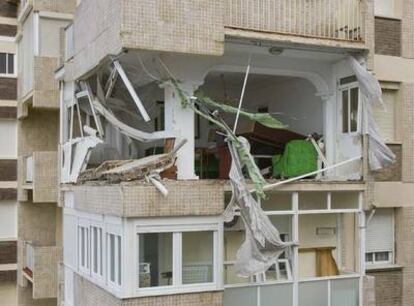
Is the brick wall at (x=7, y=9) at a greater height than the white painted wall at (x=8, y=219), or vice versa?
the brick wall at (x=7, y=9)

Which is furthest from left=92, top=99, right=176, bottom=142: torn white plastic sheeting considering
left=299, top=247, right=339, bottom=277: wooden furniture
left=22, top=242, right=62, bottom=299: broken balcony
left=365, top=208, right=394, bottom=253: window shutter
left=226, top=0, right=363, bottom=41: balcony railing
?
left=365, top=208, right=394, bottom=253: window shutter

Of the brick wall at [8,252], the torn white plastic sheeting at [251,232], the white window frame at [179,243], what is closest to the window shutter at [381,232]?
the torn white plastic sheeting at [251,232]

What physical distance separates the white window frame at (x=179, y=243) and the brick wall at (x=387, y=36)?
5616 mm

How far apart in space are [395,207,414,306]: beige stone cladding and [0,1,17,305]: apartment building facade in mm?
11489

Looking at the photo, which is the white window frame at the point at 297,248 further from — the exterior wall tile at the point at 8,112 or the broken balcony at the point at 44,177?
the exterior wall tile at the point at 8,112

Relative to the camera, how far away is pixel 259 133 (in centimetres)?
1288

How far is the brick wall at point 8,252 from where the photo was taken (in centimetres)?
1934

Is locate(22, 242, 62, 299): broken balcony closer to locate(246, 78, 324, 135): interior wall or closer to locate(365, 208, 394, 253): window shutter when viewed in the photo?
locate(246, 78, 324, 135): interior wall

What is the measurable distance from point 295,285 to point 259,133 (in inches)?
127

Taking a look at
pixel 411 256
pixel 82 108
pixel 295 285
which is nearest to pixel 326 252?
pixel 295 285

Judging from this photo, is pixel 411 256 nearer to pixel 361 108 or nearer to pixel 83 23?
pixel 361 108

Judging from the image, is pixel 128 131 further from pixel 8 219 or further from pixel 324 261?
pixel 8 219

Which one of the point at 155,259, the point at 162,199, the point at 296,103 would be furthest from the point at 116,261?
the point at 296,103

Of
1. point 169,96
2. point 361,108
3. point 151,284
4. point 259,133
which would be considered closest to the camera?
point 151,284
